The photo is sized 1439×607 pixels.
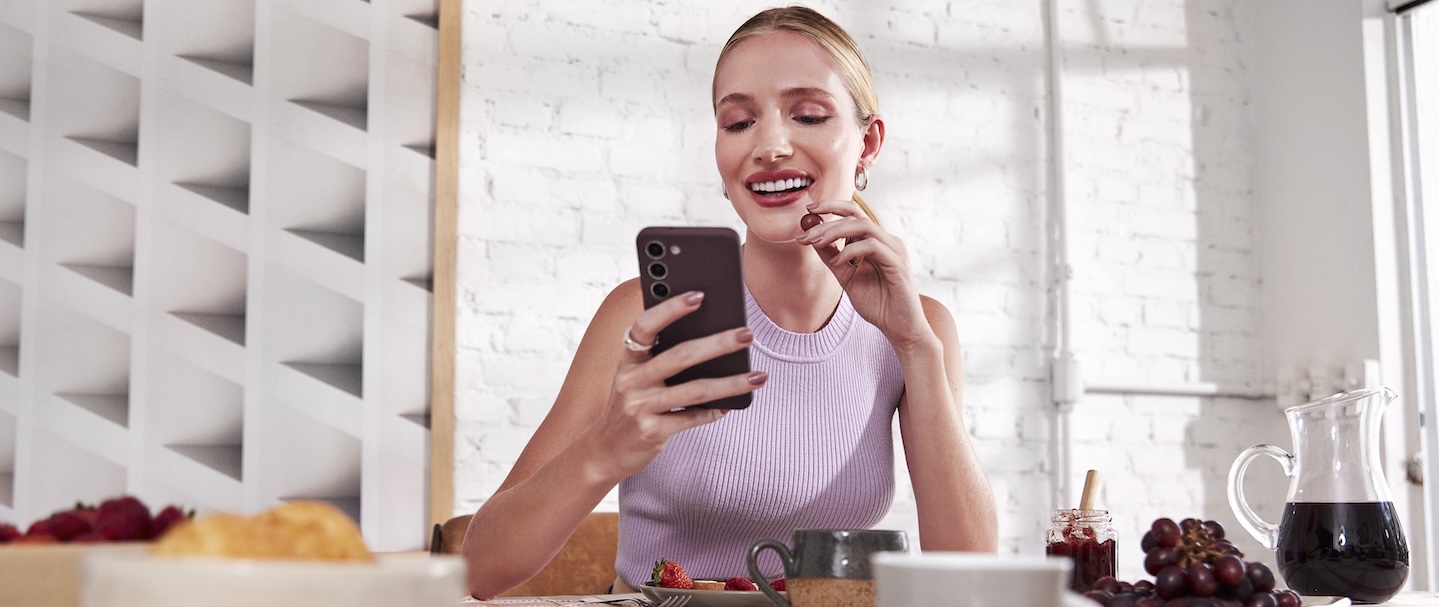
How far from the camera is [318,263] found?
2.51 metres

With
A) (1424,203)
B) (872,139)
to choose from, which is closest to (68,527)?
(872,139)

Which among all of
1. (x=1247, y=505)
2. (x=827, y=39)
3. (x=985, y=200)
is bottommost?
(x=1247, y=505)

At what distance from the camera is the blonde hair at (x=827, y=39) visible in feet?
5.51

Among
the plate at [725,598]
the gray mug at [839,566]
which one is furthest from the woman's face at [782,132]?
the gray mug at [839,566]

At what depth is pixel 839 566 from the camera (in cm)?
77

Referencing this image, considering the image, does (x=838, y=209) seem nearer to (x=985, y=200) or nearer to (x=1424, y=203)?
(x=985, y=200)

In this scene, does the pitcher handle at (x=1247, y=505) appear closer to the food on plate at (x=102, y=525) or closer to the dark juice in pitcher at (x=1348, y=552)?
the dark juice in pitcher at (x=1348, y=552)

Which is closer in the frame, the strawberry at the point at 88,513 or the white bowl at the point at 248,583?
the white bowl at the point at 248,583

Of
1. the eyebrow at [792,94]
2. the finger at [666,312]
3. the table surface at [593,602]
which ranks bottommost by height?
the table surface at [593,602]

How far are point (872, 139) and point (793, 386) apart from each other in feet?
1.37

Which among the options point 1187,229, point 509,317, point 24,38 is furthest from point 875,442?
point 1187,229

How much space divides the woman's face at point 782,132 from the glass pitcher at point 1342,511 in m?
0.69

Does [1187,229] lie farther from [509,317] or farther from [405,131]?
[405,131]

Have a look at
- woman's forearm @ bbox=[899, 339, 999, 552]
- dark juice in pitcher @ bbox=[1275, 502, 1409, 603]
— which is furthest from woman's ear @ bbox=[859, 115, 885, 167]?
dark juice in pitcher @ bbox=[1275, 502, 1409, 603]
